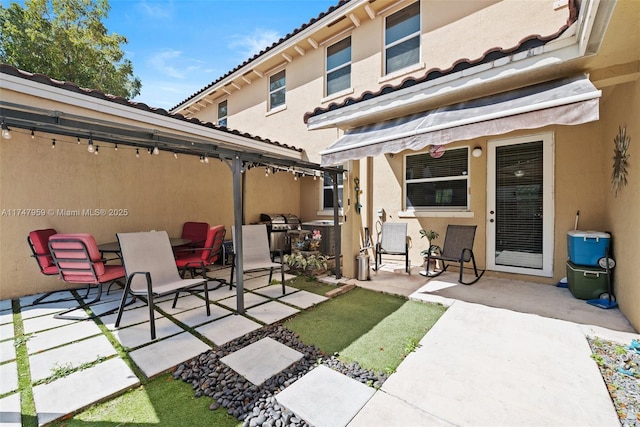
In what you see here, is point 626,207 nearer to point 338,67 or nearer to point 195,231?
point 338,67

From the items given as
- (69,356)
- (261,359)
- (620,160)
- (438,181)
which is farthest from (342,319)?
(620,160)

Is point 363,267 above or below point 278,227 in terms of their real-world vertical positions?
below

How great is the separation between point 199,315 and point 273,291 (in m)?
1.89

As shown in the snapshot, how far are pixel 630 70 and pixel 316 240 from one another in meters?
7.91

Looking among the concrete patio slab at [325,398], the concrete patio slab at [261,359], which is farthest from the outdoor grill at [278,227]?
the concrete patio slab at [325,398]

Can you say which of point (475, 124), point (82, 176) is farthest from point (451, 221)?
point (82, 176)

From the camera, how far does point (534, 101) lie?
13.9ft

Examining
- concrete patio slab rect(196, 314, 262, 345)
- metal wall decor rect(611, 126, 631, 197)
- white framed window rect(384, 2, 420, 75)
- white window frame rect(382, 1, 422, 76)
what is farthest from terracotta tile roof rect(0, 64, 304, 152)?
metal wall decor rect(611, 126, 631, 197)

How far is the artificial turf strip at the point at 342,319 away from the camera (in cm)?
423

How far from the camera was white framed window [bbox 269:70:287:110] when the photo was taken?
42.0 ft

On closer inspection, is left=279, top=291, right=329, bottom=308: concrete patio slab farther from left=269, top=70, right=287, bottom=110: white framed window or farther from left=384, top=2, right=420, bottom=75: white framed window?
left=269, top=70, right=287, bottom=110: white framed window

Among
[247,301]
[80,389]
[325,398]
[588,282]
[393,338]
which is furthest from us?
[247,301]

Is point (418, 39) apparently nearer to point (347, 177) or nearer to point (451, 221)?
point (347, 177)

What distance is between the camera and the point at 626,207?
4648 mm
